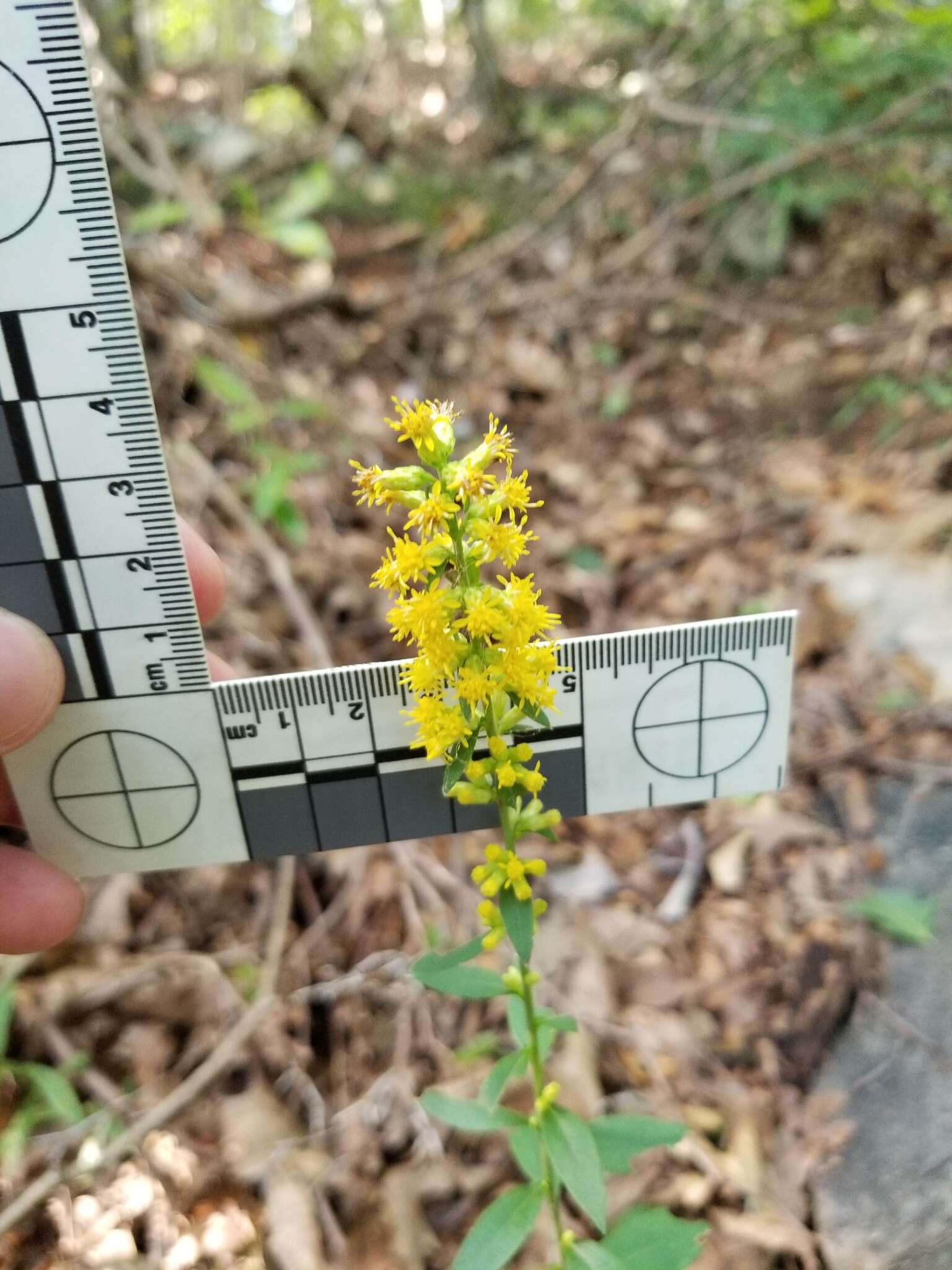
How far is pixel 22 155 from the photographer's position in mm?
1449

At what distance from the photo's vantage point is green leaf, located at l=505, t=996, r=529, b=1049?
1.66m

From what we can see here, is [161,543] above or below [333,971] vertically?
above

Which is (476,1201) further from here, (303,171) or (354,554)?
(303,171)

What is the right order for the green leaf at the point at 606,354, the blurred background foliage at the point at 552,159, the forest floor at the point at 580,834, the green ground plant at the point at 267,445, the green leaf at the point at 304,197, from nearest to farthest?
1. the forest floor at the point at 580,834
2. the green ground plant at the point at 267,445
3. the blurred background foliage at the point at 552,159
4. the green leaf at the point at 606,354
5. the green leaf at the point at 304,197

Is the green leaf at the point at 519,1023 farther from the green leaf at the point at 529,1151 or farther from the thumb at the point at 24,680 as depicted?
the thumb at the point at 24,680

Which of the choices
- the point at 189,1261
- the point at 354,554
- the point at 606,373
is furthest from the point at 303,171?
the point at 189,1261

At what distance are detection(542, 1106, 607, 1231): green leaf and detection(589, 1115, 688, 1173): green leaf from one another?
0.05 m

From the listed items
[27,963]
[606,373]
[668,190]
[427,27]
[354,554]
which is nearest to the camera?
[27,963]

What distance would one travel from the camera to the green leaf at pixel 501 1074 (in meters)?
1.58

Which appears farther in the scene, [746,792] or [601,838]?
[601,838]

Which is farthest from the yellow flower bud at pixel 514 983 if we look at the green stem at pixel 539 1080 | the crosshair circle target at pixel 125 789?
the crosshair circle target at pixel 125 789

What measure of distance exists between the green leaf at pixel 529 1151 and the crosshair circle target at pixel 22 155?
168 cm

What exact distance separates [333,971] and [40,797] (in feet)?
3.10

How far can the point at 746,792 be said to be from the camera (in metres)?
1.96
